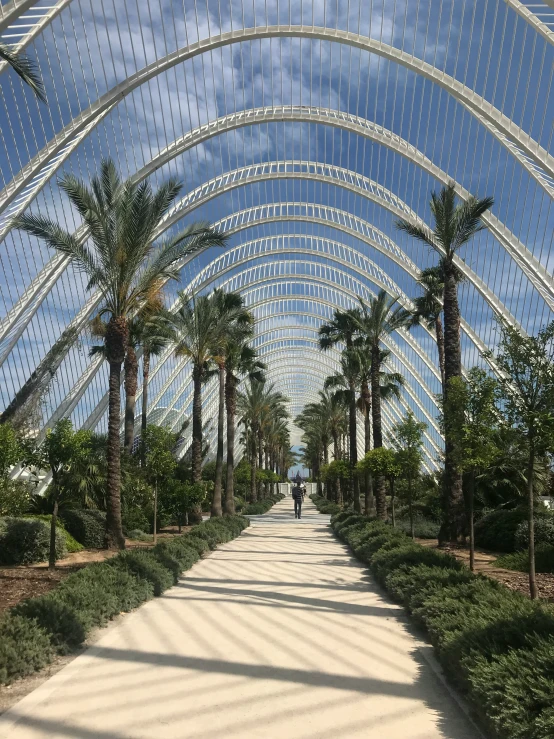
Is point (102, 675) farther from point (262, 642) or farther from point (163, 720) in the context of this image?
point (262, 642)

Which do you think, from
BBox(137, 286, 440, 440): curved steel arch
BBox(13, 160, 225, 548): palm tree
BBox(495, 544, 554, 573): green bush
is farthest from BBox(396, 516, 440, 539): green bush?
BBox(137, 286, 440, 440): curved steel arch

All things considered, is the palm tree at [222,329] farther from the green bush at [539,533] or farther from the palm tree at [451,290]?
the green bush at [539,533]

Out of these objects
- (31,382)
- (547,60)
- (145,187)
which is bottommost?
(31,382)

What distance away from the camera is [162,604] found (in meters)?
9.18

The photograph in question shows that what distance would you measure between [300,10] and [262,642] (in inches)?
739

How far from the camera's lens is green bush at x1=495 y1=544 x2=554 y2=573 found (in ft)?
42.3

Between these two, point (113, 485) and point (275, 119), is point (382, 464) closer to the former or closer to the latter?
point (113, 485)

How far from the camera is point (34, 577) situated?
1114cm

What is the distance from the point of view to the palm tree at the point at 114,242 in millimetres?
14866

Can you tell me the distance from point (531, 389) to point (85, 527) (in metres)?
11.2

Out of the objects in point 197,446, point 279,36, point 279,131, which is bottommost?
point 197,446

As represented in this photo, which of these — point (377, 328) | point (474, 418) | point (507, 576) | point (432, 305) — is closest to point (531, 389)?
point (474, 418)

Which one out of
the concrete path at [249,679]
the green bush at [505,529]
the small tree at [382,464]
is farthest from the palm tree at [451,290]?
the concrete path at [249,679]

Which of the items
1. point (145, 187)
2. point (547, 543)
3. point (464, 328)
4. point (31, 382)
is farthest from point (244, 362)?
point (547, 543)
